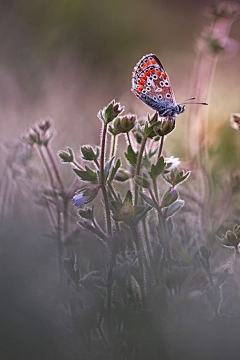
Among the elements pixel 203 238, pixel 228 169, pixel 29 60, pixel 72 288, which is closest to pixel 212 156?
pixel 228 169

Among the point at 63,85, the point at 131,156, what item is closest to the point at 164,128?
the point at 131,156

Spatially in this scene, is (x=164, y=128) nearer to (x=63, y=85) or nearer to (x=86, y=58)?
(x=63, y=85)

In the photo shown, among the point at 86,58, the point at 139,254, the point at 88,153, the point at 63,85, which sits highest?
the point at 86,58

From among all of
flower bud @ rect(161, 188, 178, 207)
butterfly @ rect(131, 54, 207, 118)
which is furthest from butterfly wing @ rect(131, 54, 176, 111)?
flower bud @ rect(161, 188, 178, 207)

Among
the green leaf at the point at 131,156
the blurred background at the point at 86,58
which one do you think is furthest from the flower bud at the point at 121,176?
the blurred background at the point at 86,58

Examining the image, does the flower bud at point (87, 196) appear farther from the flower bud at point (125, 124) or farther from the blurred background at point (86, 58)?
the blurred background at point (86, 58)

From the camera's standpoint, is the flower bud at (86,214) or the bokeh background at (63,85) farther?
the flower bud at (86,214)

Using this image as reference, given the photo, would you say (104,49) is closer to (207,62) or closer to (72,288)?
(207,62)

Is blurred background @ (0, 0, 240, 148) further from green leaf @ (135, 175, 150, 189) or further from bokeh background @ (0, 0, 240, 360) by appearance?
green leaf @ (135, 175, 150, 189)
